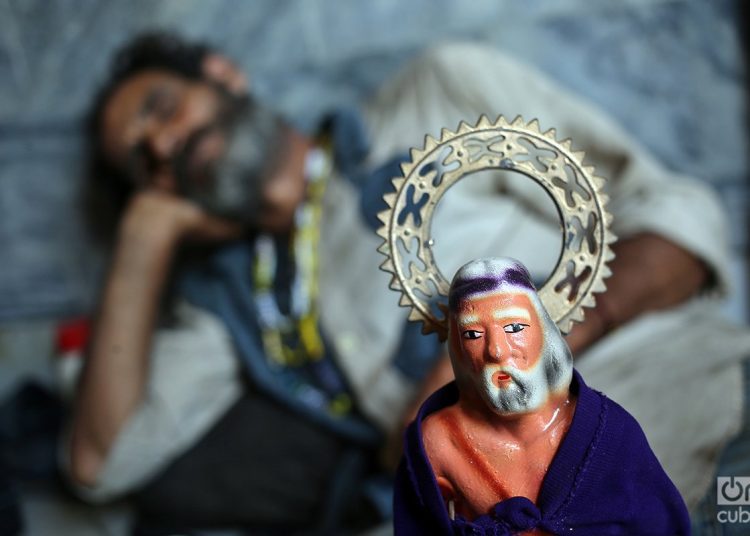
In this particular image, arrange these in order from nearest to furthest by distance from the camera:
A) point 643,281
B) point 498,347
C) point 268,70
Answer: point 498,347
point 643,281
point 268,70

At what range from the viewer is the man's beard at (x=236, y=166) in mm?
1421

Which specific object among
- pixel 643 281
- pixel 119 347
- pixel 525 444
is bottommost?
pixel 119 347

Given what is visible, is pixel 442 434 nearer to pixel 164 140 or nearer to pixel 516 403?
pixel 516 403

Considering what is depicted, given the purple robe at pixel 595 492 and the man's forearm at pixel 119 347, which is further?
the man's forearm at pixel 119 347

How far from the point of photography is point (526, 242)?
4.20 ft

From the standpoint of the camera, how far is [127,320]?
142cm

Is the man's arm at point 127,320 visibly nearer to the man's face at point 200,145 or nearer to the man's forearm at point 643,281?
the man's face at point 200,145

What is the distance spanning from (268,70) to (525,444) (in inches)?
52.7

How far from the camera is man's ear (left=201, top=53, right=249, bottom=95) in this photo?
61.7 inches

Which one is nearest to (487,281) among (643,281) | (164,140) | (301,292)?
(643,281)

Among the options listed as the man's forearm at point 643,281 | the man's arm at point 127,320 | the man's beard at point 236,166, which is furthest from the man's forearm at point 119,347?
the man's forearm at point 643,281

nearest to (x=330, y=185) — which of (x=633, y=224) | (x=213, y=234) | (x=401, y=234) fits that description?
(x=213, y=234)

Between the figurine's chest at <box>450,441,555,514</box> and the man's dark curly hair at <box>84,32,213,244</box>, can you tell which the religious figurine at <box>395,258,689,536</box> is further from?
the man's dark curly hair at <box>84,32,213,244</box>

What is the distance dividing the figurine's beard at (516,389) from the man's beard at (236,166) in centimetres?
96
